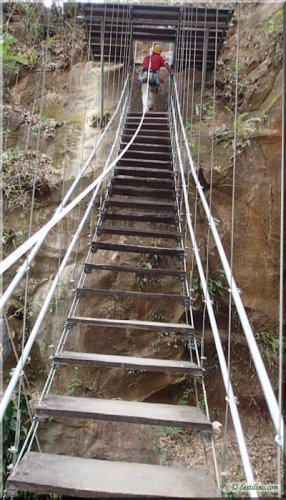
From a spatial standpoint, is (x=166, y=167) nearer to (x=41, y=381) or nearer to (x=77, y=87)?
(x=77, y=87)

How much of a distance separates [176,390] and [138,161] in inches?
93.8

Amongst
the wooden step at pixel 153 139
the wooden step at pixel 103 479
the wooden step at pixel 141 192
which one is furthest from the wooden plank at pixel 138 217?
the wooden step at pixel 103 479

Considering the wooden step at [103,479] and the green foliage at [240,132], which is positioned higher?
the green foliage at [240,132]

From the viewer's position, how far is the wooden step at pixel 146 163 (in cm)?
412

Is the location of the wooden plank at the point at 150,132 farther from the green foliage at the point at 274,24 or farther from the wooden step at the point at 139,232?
the wooden step at the point at 139,232

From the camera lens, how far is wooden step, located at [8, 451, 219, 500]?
1.27 m

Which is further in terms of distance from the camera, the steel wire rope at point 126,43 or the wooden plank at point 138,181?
the steel wire rope at point 126,43

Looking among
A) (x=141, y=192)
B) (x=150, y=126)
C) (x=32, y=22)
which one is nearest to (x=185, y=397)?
(x=141, y=192)

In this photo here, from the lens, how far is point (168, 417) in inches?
64.7

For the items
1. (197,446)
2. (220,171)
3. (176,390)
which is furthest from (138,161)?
(197,446)

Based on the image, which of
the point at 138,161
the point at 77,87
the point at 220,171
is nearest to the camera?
the point at 220,171

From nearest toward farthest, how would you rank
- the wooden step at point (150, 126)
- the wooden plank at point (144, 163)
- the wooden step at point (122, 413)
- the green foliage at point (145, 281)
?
the wooden step at point (122, 413)
the green foliage at point (145, 281)
the wooden plank at point (144, 163)
the wooden step at point (150, 126)

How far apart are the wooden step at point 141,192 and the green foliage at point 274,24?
240 centimetres

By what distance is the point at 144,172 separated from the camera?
402 centimetres
